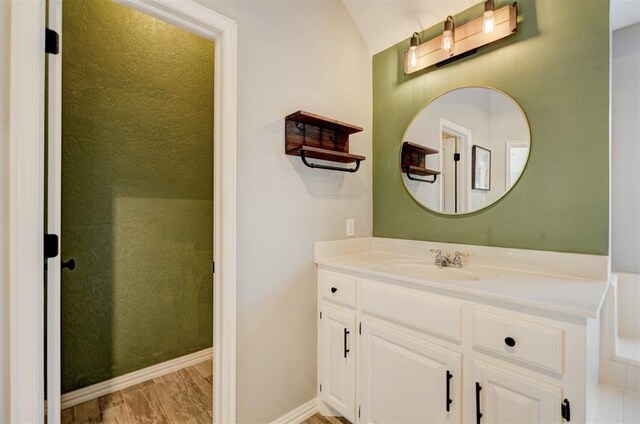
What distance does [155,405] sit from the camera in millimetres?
1890

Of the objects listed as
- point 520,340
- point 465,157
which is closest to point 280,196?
Result: point 465,157

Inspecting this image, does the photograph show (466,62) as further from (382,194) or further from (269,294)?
(269,294)

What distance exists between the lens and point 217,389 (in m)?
1.48

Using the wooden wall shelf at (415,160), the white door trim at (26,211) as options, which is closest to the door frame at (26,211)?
the white door trim at (26,211)

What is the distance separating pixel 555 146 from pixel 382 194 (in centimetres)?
101

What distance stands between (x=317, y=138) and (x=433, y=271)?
1040mm

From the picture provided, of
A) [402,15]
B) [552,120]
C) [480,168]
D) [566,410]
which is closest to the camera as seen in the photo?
[566,410]

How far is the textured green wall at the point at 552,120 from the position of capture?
4.38 ft

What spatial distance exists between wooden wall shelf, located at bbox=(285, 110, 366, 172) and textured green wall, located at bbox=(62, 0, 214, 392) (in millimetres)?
1093

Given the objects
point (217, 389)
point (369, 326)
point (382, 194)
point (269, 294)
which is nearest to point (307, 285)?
point (269, 294)

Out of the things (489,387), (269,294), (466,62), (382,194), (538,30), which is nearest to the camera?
(489,387)

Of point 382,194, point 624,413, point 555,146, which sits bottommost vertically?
point 624,413

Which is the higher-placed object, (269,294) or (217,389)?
(269,294)

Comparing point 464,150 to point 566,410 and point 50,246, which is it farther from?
point 50,246
